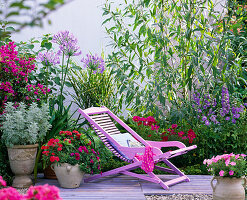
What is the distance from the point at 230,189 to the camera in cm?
329

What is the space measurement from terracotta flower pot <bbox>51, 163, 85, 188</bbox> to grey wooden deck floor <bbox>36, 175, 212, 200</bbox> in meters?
0.07

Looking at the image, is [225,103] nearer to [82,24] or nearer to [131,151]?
[131,151]

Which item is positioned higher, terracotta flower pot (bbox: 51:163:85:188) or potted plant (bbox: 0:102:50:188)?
potted plant (bbox: 0:102:50:188)

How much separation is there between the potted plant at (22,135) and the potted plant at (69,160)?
0.57 feet

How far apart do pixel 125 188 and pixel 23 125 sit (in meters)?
1.36

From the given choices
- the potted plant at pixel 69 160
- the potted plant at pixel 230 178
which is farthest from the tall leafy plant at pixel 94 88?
the potted plant at pixel 230 178

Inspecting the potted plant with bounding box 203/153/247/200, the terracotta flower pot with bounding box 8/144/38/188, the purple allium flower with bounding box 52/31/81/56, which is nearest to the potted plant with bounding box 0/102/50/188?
the terracotta flower pot with bounding box 8/144/38/188

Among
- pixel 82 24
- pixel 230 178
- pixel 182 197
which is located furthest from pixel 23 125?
pixel 82 24

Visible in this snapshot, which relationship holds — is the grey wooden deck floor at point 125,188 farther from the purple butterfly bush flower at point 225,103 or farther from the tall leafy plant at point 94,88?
the tall leafy plant at point 94,88

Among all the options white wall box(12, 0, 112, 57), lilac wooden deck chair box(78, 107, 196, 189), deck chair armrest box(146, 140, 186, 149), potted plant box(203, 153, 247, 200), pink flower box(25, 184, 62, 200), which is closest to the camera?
pink flower box(25, 184, 62, 200)

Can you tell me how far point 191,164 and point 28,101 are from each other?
246 cm

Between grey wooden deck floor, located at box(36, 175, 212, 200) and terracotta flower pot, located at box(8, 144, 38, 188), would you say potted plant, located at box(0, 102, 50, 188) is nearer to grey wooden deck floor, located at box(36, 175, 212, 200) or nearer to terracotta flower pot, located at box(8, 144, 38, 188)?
terracotta flower pot, located at box(8, 144, 38, 188)

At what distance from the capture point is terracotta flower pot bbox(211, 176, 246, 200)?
3285 millimetres

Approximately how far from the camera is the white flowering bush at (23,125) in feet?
12.8
